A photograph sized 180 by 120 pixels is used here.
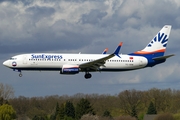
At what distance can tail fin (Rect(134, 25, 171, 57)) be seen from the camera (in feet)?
371

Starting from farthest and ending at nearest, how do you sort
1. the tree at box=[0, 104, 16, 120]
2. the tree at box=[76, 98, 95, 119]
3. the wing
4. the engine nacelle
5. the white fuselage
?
the tree at box=[0, 104, 16, 120] → the tree at box=[76, 98, 95, 119] → the engine nacelle → the white fuselage → the wing

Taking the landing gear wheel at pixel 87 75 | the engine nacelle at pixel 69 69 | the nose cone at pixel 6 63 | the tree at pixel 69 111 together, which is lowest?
the tree at pixel 69 111

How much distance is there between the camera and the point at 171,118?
155 m

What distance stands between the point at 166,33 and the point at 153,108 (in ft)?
213

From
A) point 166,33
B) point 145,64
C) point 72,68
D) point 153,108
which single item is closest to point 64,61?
point 72,68

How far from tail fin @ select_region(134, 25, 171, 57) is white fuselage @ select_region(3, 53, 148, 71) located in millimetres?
4071

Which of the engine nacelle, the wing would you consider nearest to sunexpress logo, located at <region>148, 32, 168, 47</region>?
the wing

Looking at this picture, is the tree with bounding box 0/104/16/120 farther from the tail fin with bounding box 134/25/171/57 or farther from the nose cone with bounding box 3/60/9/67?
the tail fin with bounding box 134/25/171/57

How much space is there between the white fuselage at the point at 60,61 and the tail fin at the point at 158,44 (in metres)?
4.07

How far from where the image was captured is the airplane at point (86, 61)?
339ft

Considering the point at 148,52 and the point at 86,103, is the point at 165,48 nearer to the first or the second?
the point at 148,52

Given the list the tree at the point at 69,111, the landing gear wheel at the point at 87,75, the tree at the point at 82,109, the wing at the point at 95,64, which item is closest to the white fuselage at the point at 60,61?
the wing at the point at 95,64

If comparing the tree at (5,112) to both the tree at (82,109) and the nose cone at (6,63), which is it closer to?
the tree at (82,109)

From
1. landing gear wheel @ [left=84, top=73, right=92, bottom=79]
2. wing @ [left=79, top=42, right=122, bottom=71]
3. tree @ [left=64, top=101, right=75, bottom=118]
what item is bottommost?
tree @ [left=64, top=101, right=75, bottom=118]
